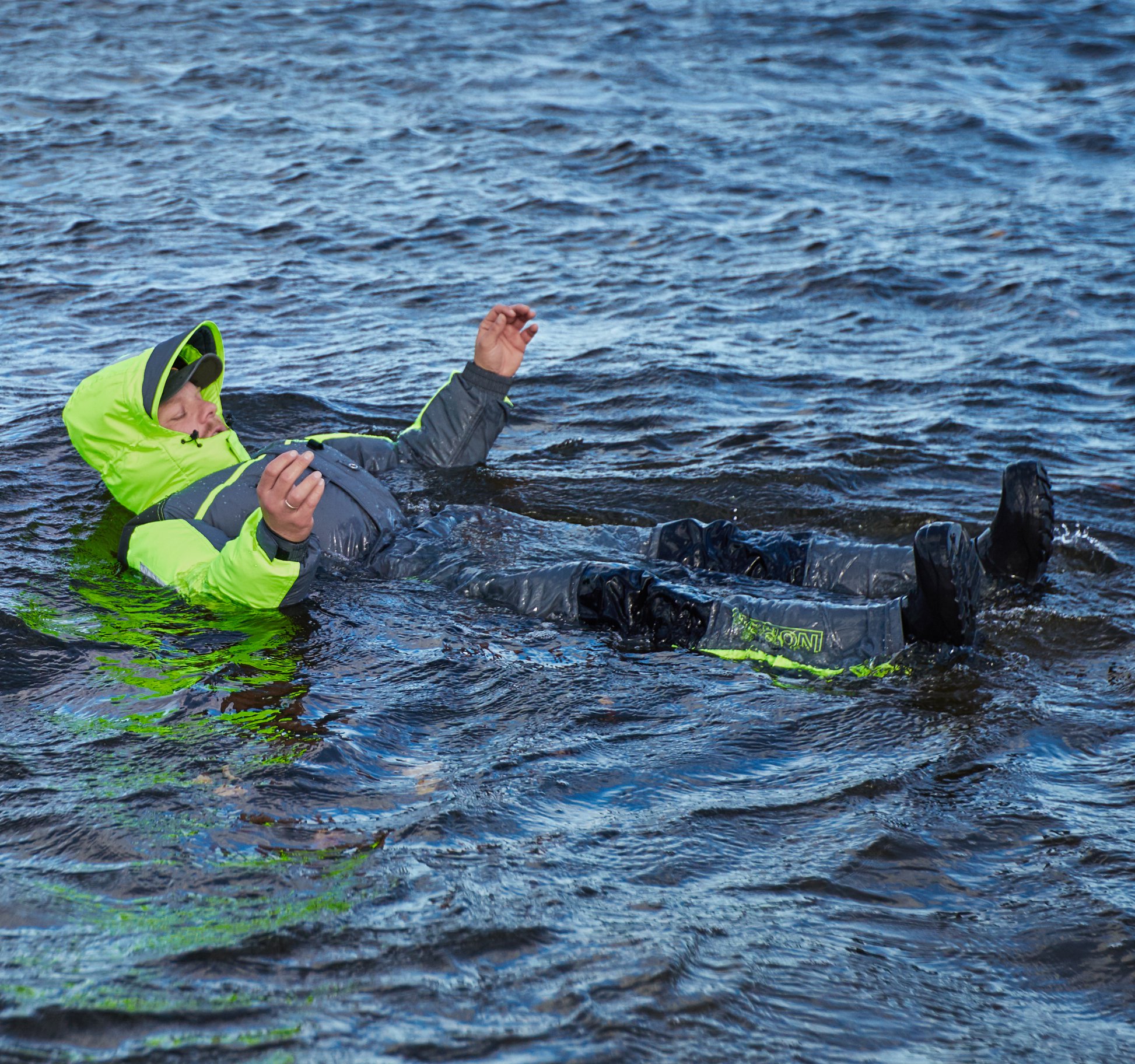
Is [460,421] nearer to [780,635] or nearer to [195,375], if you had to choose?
[195,375]

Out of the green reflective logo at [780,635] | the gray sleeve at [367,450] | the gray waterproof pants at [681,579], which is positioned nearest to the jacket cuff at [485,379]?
the gray sleeve at [367,450]

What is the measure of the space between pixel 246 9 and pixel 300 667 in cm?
1661

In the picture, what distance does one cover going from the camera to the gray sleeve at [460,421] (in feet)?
20.5

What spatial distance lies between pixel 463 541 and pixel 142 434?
1.54 m

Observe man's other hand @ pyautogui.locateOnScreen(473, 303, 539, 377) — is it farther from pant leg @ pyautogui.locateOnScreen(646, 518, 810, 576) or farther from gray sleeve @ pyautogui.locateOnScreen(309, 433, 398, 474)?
pant leg @ pyautogui.locateOnScreen(646, 518, 810, 576)

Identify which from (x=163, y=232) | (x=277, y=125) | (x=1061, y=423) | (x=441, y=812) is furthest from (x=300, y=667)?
(x=277, y=125)

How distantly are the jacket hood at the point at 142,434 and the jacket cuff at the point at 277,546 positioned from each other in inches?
44.3

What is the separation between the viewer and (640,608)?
4676 millimetres

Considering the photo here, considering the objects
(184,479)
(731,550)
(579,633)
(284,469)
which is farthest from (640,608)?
(184,479)

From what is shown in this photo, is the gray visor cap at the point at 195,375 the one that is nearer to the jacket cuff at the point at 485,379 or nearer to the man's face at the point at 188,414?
the man's face at the point at 188,414

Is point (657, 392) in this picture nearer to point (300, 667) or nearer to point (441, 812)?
point (300, 667)

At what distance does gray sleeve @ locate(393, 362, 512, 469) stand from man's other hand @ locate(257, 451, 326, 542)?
6.26 ft

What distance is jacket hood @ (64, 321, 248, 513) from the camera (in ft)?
17.3

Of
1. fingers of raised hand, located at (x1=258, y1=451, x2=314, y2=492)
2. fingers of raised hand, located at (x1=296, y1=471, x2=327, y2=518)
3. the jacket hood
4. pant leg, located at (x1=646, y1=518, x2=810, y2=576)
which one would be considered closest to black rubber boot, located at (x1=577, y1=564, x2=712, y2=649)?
pant leg, located at (x1=646, y1=518, x2=810, y2=576)
